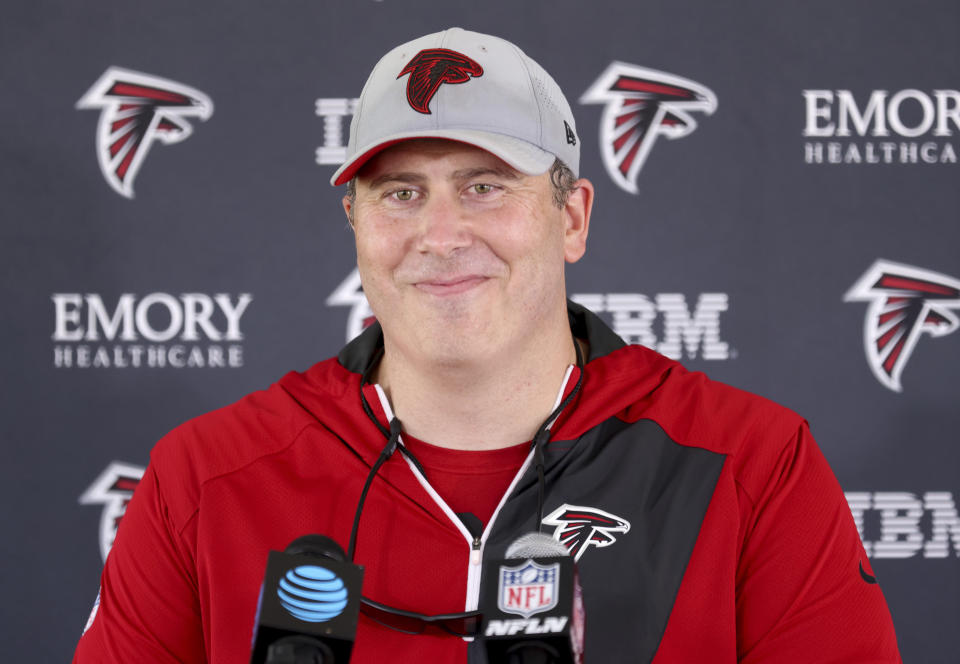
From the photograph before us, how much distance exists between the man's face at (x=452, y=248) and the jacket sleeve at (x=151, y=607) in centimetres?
35

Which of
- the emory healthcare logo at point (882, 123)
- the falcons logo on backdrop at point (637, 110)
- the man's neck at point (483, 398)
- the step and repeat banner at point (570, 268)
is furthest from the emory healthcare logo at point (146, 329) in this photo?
the emory healthcare logo at point (882, 123)

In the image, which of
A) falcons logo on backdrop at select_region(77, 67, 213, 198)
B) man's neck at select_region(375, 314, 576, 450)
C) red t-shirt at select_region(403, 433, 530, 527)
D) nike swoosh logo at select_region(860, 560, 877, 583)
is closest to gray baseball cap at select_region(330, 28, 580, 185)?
man's neck at select_region(375, 314, 576, 450)

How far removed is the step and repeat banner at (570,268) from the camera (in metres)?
1.99

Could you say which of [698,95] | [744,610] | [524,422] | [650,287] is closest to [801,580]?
[744,610]

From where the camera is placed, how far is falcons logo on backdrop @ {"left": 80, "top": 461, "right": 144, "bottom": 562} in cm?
200

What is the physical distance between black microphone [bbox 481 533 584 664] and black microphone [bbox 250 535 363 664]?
0.29 ft

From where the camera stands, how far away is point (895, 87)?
78.7 inches

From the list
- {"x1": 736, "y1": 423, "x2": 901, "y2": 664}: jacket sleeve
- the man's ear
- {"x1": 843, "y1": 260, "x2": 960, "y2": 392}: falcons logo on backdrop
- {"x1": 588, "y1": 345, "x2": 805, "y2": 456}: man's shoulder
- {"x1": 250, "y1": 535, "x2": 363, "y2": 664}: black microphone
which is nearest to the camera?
{"x1": 250, "y1": 535, "x2": 363, "y2": 664}: black microphone

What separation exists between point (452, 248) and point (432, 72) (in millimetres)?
201

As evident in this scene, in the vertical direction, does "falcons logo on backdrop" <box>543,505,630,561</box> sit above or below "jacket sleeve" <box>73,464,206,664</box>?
above

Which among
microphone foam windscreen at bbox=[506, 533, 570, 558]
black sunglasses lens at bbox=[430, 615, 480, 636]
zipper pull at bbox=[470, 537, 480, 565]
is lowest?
black sunglasses lens at bbox=[430, 615, 480, 636]

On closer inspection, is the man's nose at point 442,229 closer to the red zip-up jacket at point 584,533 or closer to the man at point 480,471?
the man at point 480,471

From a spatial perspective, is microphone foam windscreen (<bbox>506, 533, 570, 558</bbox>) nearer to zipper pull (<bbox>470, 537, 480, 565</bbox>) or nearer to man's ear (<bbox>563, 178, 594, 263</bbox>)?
zipper pull (<bbox>470, 537, 480, 565</bbox>)

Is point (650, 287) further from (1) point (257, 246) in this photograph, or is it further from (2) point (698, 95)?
(1) point (257, 246)
